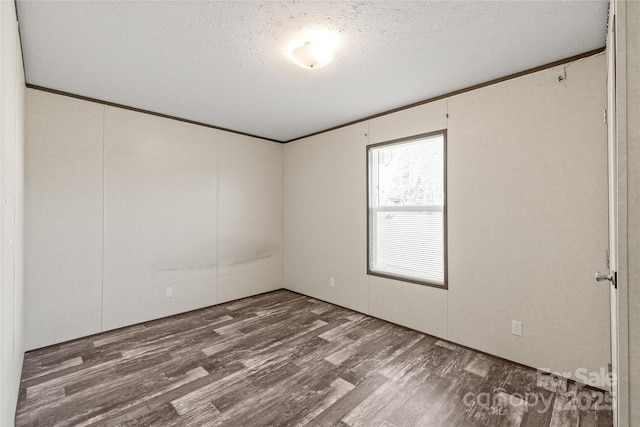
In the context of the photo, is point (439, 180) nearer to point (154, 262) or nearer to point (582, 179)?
point (582, 179)

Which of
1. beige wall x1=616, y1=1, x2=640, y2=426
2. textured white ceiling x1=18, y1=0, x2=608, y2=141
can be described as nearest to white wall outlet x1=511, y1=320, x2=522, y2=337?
beige wall x1=616, y1=1, x2=640, y2=426

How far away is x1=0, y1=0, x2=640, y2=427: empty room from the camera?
181cm

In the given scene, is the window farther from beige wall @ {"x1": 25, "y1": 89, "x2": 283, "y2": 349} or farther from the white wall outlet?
beige wall @ {"x1": 25, "y1": 89, "x2": 283, "y2": 349}

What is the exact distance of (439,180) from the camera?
Answer: 3.12 meters

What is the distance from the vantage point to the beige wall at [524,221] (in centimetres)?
221

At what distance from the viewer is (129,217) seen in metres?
3.37

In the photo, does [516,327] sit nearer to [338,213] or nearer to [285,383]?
[285,383]

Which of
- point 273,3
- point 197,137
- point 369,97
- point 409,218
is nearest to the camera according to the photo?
point 273,3

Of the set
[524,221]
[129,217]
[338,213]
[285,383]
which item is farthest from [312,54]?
[129,217]

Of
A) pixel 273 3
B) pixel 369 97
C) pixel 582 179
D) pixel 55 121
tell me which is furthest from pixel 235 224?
pixel 582 179

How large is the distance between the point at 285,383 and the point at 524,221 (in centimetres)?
240

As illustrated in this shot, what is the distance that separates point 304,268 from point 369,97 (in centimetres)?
273

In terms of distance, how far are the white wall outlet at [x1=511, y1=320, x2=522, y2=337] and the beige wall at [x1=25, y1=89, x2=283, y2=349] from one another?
11.2 ft

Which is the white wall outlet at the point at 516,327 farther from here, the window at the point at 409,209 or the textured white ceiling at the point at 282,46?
the textured white ceiling at the point at 282,46
